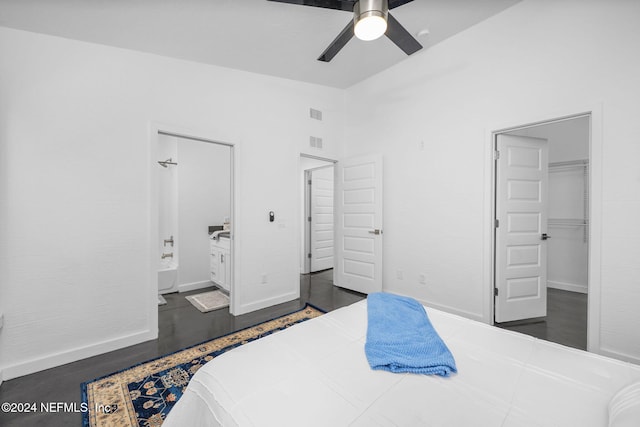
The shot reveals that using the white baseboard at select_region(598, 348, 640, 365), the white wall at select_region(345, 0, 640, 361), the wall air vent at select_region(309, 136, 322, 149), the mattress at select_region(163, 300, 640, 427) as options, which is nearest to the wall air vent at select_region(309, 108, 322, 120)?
the wall air vent at select_region(309, 136, 322, 149)

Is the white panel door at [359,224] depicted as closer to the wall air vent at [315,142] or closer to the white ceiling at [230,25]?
the wall air vent at [315,142]

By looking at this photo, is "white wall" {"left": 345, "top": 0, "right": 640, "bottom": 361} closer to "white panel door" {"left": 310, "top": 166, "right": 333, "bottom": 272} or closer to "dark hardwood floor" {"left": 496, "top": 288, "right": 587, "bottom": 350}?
"dark hardwood floor" {"left": 496, "top": 288, "right": 587, "bottom": 350}

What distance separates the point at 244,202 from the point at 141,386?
1.96m

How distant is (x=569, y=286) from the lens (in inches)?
160

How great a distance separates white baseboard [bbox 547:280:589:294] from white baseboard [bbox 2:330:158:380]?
5.57 meters

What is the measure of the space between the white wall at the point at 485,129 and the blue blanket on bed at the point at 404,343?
5.56 ft

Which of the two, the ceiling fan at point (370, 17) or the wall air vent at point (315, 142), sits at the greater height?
the ceiling fan at point (370, 17)

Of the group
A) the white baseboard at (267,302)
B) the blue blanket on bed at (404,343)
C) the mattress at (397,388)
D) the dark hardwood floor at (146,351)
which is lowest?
the dark hardwood floor at (146,351)

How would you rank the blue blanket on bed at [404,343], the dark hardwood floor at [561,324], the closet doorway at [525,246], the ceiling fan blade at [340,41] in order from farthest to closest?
1. the closet doorway at [525,246]
2. the dark hardwood floor at [561,324]
3. the ceiling fan blade at [340,41]
4. the blue blanket on bed at [404,343]

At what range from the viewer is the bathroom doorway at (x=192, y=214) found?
13.3 ft

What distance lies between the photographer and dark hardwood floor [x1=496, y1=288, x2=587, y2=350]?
8.33 feet

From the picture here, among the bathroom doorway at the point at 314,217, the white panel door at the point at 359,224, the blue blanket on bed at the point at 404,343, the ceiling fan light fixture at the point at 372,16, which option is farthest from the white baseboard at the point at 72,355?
the ceiling fan light fixture at the point at 372,16

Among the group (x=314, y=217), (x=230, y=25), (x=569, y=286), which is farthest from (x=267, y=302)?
(x=569, y=286)

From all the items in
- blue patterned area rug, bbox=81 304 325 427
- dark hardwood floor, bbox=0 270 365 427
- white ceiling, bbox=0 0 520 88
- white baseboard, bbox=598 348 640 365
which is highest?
white ceiling, bbox=0 0 520 88
